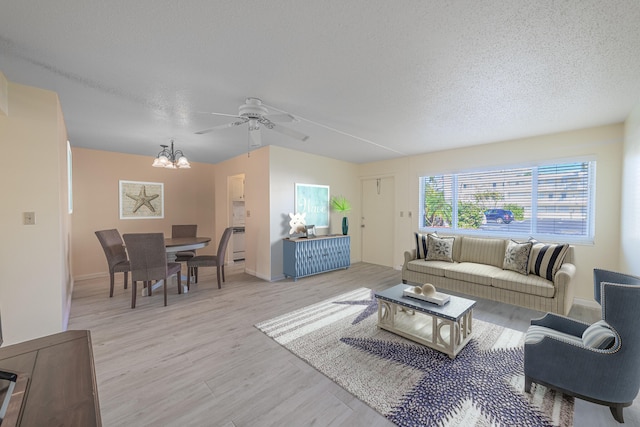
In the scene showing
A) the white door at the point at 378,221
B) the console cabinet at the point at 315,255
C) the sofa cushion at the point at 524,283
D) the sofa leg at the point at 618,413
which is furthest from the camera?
the white door at the point at 378,221

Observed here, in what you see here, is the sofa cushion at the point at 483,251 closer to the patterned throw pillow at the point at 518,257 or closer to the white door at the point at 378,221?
the patterned throw pillow at the point at 518,257

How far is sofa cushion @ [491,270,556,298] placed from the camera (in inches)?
121

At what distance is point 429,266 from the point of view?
410cm

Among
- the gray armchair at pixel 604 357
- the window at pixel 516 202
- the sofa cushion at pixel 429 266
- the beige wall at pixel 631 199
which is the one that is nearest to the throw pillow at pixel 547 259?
the beige wall at pixel 631 199

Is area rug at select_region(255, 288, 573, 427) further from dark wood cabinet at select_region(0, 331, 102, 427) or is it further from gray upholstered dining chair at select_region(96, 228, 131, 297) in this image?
gray upholstered dining chair at select_region(96, 228, 131, 297)

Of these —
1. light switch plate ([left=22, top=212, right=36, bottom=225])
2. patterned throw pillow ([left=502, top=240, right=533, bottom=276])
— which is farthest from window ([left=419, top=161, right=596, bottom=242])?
light switch plate ([left=22, top=212, right=36, bottom=225])

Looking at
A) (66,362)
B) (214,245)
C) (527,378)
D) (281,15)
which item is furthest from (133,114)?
(527,378)

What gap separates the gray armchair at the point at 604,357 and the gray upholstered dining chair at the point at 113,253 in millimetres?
4836

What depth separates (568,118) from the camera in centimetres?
314

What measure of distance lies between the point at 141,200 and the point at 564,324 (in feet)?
22.2

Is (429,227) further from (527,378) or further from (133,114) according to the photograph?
(133,114)

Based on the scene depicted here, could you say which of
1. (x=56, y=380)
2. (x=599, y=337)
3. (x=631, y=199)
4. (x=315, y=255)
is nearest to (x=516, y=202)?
(x=631, y=199)

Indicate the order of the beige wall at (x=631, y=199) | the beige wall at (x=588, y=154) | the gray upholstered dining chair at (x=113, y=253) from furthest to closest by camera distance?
the gray upholstered dining chair at (x=113, y=253) → the beige wall at (x=588, y=154) → the beige wall at (x=631, y=199)

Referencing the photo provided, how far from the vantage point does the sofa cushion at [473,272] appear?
3541 mm
